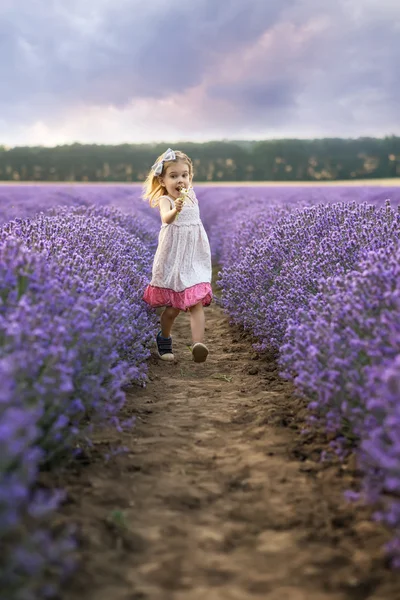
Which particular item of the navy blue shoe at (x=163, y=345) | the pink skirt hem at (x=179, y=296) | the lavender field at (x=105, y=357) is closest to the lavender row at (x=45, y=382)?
the lavender field at (x=105, y=357)

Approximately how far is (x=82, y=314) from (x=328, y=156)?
3593cm

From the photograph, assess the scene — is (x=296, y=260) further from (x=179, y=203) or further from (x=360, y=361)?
(x=360, y=361)

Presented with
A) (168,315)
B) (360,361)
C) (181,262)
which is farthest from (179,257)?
(360,361)

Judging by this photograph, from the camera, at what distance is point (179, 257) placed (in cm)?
449

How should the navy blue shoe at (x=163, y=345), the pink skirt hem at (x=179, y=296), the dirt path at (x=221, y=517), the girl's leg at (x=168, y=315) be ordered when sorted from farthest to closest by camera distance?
the navy blue shoe at (x=163, y=345)
the girl's leg at (x=168, y=315)
the pink skirt hem at (x=179, y=296)
the dirt path at (x=221, y=517)

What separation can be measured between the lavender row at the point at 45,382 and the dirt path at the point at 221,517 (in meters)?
0.17

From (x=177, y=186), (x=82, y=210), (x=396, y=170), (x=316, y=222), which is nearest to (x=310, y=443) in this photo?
(x=177, y=186)

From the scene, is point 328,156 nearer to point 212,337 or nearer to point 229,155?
point 229,155

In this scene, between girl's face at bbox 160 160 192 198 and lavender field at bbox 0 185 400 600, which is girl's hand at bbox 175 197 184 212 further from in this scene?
lavender field at bbox 0 185 400 600

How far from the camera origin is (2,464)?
64.4 inches

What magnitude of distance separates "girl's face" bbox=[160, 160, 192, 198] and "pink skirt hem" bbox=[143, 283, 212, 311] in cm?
66

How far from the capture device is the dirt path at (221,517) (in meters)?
1.86

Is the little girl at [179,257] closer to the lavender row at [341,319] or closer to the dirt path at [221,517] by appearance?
the lavender row at [341,319]

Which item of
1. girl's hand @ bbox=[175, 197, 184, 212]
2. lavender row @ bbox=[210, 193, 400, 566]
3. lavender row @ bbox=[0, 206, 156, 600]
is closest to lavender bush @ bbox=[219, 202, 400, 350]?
lavender row @ bbox=[210, 193, 400, 566]
